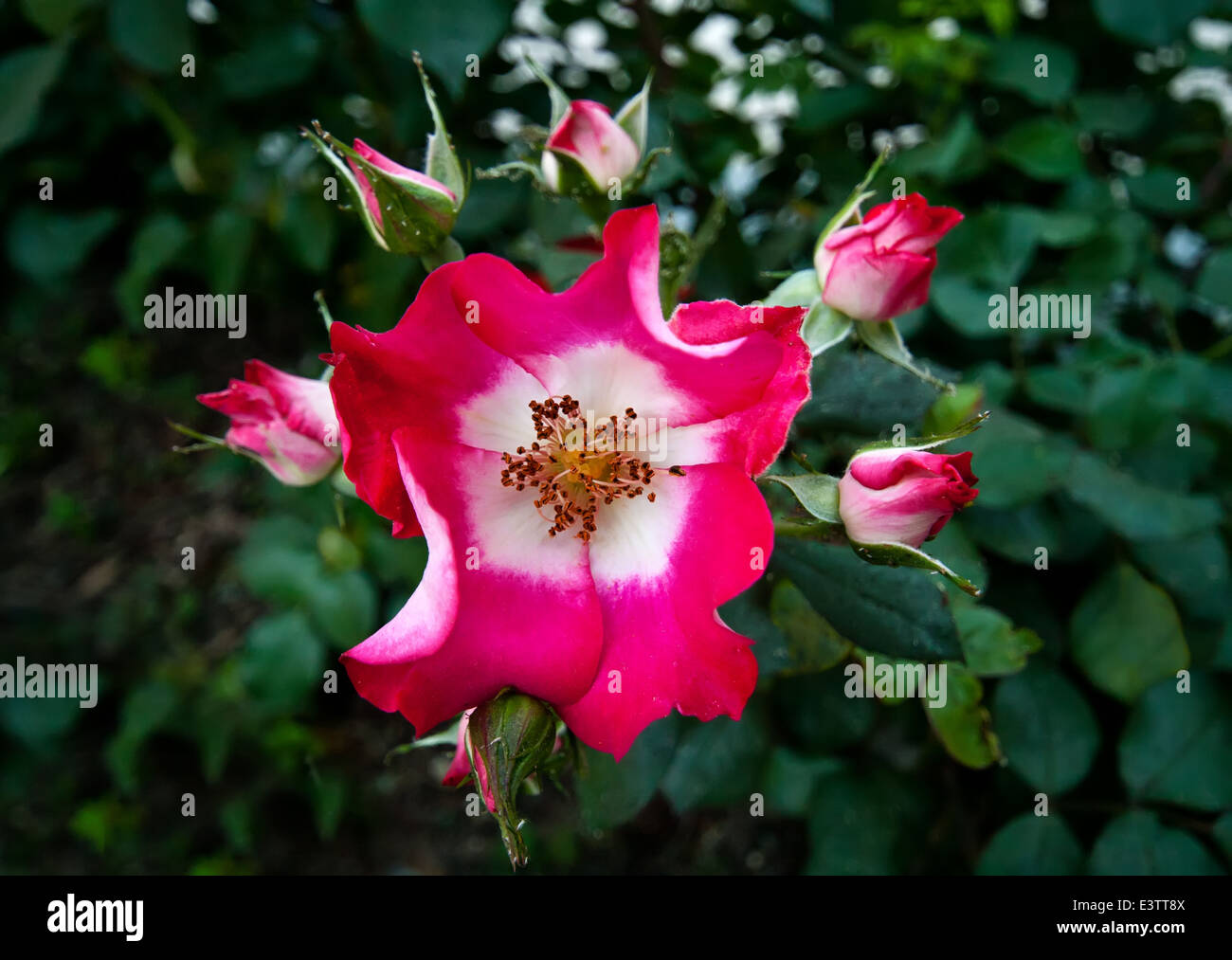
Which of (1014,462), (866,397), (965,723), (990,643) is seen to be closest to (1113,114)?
(1014,462)

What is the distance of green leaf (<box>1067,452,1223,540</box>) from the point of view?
139cm

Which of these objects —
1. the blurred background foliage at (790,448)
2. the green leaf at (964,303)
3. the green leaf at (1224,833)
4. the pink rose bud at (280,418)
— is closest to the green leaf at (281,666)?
the blurred background foliage at (790,448)

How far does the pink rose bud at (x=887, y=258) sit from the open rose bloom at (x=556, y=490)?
0.56 ft

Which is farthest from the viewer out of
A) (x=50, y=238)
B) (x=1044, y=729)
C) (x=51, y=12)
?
(x=50, y=238)

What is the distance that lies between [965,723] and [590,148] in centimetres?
→ 93

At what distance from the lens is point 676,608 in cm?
89

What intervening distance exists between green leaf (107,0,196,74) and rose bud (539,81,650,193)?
3.85 feet

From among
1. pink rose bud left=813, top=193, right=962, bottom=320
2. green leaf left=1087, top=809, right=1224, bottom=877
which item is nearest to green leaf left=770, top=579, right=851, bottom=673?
pink rose bud left=813, top=193, right=962, bottom=320

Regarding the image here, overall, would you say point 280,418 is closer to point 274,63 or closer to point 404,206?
point 404,206

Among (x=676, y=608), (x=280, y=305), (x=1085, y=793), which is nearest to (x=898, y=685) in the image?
(x=676, y=608)

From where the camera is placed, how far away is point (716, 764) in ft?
4.91

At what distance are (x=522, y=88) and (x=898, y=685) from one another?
1419 millimetres

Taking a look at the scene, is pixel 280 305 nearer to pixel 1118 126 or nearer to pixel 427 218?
pixel 427 218

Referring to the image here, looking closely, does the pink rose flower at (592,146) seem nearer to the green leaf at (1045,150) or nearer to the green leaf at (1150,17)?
the green leaf at (1045,150)
